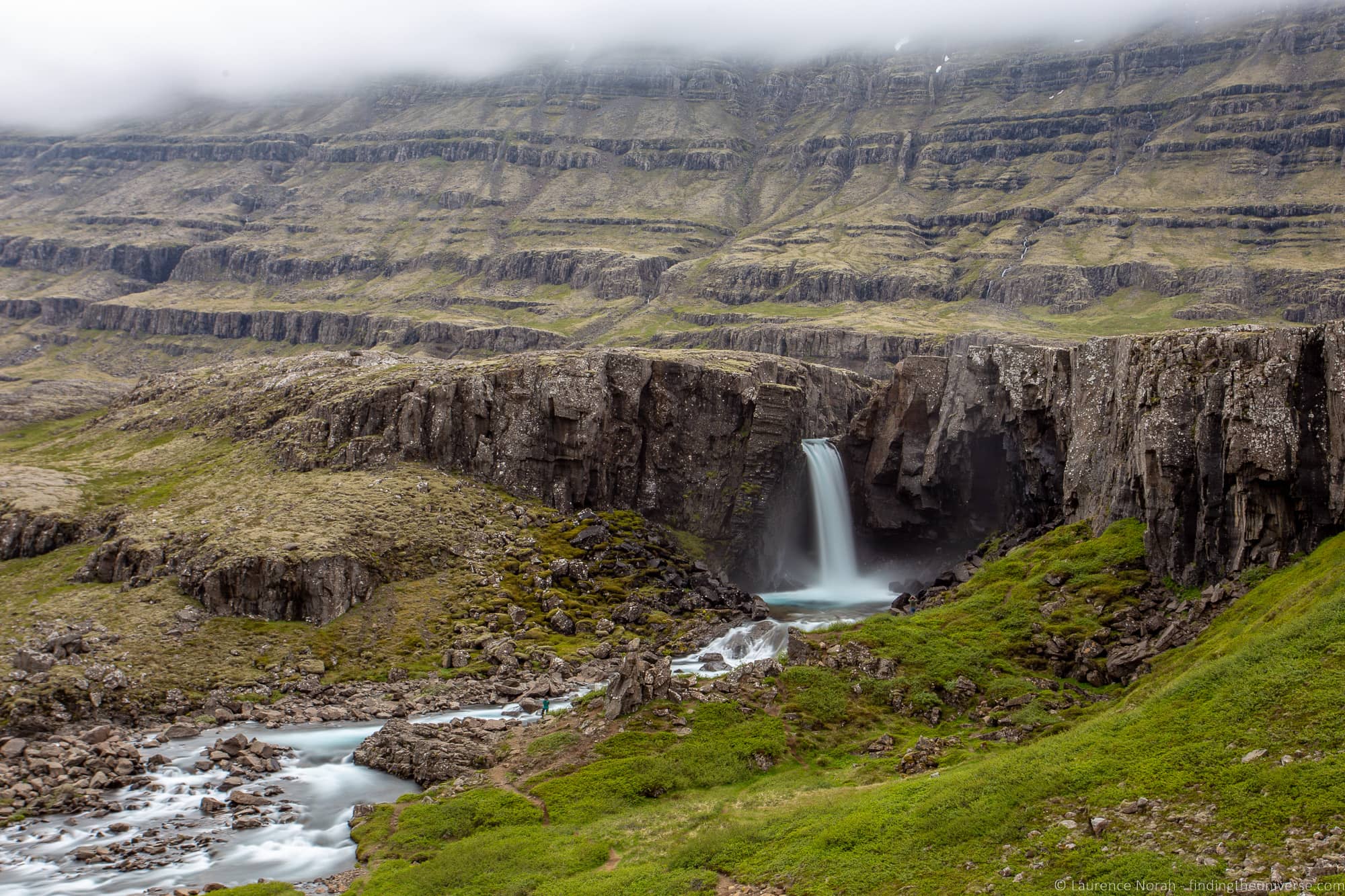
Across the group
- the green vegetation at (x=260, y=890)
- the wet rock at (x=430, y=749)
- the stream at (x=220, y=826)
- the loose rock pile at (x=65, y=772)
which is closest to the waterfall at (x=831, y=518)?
the stream at (x=220, y=826)

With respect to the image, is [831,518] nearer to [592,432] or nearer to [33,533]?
[592,432]

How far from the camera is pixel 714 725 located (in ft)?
175

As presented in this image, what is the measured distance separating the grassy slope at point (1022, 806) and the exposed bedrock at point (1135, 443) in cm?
538

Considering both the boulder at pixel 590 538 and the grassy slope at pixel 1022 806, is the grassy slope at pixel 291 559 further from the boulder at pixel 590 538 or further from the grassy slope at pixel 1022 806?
the grassy slope at pixel 1022 806

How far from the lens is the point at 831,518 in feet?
395

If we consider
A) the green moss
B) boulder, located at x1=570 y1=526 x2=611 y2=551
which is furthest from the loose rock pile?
boulder, located at x1=570 y1=526 x2=611 y2=551

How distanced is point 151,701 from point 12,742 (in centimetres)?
1081

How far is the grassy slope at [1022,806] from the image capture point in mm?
28484

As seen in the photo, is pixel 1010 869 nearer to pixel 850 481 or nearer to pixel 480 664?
pixel 480 664

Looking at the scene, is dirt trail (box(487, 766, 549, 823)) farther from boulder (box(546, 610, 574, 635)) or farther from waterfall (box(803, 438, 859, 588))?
waterfall (box(803, 438, 859, 588))

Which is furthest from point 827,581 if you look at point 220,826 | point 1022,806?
point 1022,806

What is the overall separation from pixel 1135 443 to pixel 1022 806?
40819 mm

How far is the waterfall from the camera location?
118 meters

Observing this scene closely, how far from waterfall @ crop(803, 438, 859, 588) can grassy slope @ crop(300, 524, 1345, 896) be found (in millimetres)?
68402
